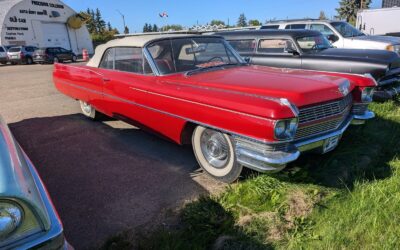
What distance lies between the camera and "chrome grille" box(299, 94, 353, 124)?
3119mm

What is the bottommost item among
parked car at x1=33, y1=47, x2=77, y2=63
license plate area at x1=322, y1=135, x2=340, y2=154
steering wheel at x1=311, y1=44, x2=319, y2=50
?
parked car at x1=33, y1=47, x2=77, y2=63

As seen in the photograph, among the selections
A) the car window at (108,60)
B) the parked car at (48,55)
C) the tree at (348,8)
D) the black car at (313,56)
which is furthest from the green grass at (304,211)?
the tree at (348,8)

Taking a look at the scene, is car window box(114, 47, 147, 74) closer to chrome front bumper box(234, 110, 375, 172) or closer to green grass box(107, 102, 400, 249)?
chrome front bumper box(234, 110, 375, 172)

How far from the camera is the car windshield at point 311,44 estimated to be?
717 cm

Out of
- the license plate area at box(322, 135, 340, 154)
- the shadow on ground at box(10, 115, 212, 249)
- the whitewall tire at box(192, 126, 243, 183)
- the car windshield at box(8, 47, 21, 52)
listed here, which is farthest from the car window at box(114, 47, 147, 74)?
the car windshield at box(8, 47, 21, 52)

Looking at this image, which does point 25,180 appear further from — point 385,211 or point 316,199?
point 385,211

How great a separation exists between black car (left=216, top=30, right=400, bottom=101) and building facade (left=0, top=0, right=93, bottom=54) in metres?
29.9

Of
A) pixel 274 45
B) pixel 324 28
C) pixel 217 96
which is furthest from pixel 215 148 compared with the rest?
pixel 324 28

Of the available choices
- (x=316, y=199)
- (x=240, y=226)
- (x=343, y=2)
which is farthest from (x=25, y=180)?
(x=343, y=2)

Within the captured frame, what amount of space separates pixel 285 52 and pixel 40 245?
640 cm

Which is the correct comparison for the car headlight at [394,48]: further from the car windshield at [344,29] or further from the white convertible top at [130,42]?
the white convertible top at [130,42]

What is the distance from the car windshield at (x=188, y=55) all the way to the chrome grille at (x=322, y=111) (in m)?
1.57

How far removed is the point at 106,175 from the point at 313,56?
4.67m

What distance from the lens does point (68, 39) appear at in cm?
3688
